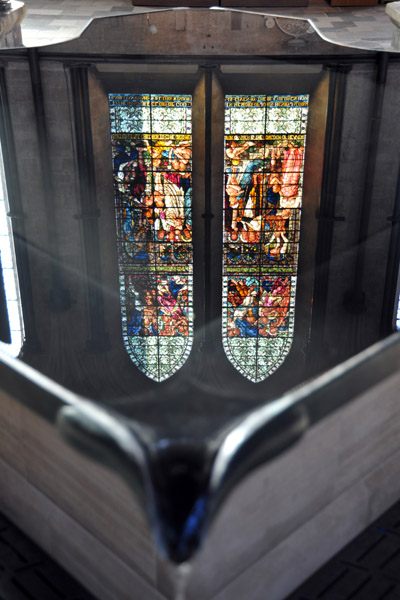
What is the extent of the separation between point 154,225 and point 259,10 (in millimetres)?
6629

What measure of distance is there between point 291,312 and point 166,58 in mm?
4612

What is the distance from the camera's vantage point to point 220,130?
8172mm

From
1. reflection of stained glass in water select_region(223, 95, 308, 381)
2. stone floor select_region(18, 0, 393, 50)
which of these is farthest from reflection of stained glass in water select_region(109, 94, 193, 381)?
stone floor select_region(18, 0, 393, 50)

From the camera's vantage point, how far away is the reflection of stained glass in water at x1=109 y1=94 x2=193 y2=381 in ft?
16.2

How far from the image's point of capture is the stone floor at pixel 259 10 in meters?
9.30

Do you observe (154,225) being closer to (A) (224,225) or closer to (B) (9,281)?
(A) (224,225)

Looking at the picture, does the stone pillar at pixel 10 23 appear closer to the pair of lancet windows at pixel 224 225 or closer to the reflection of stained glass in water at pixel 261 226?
the pair of lancet windows at pixel 224 225

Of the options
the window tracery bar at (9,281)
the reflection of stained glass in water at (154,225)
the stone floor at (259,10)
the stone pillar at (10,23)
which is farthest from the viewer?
the stone floor at (259,10)

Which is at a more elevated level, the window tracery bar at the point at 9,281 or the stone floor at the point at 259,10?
the stone floor at the point at 259,10

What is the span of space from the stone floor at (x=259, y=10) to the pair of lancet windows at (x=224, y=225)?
6.22 ft

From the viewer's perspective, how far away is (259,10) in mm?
11469

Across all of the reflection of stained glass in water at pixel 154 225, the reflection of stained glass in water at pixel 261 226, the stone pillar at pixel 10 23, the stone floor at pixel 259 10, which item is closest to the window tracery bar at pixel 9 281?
the reflection of stained glass in water at pixel 154 225

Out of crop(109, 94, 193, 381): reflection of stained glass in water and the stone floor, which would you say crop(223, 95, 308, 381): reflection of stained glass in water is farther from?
the stone floor

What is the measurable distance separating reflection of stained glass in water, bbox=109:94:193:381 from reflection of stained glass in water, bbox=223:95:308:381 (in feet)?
1.33
